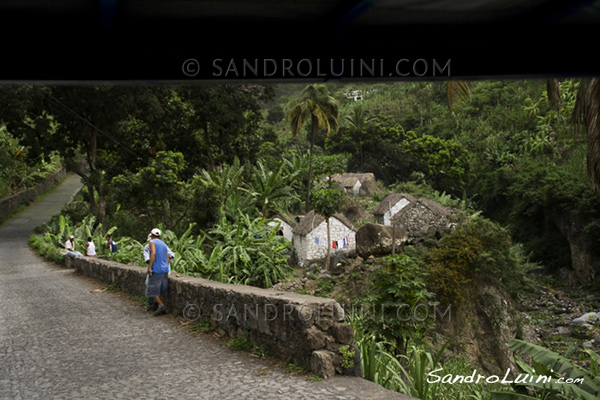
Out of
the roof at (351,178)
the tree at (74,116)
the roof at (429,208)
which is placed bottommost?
the roof at (429,208)

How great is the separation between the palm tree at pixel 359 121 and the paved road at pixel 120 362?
1782 inches

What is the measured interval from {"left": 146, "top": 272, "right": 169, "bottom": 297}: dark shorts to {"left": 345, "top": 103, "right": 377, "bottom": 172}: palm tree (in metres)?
46.5

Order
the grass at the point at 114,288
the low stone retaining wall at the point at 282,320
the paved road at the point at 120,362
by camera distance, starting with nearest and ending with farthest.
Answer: the paved road at the point at 120,362 → the low stone retaining wall at the point at 282,320 → the grass at the point at 114,288

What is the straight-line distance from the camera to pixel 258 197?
88.8 feet

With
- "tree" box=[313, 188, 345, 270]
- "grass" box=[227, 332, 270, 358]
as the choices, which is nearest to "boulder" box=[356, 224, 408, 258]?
"tree" box=[313, 188, 345, 270]

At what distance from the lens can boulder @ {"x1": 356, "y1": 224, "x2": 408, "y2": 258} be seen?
25.1 meters

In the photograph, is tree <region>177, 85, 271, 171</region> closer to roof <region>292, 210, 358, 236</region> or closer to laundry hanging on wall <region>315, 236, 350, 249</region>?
roof <region>292, 210, 358, 236</region>

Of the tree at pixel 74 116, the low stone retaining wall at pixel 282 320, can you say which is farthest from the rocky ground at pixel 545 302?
the tree at pixel 74 116

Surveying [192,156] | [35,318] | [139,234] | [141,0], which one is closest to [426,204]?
[192,156]

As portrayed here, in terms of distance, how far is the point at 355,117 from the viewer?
54.6 metres

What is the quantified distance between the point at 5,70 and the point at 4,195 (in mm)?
38852

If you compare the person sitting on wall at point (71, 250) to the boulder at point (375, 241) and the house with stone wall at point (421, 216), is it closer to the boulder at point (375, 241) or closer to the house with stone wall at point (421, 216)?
the boulder at point (375, 241)

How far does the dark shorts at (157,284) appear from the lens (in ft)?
28.1

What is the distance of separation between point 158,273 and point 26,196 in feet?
120
